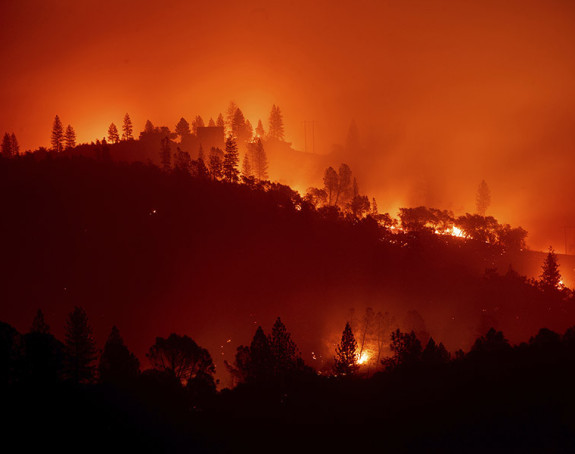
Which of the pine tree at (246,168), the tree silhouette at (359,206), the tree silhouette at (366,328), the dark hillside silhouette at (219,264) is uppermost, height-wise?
the pine tree at (246,168)

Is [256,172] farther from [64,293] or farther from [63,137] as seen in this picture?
[64,293]

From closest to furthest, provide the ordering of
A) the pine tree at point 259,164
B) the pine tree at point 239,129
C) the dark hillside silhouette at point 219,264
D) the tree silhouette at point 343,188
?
the dark hillside silhouette at point 219,264 → the tree silhouette at point 343,188 → the pine tree at point 259,164 → the pine tree at point 239,129

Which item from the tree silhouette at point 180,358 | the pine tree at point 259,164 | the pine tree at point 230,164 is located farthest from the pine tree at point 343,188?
the tree silhouette at point 180,358

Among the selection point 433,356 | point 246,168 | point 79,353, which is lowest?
point 433,356

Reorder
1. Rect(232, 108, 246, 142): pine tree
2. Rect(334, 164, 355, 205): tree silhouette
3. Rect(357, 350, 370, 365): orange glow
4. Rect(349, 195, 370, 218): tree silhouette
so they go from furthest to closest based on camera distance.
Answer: Rect(232, 108, 246, 142): pine tree → Rect(334, 164, 355, 205): tree silhouette → Rect(349, 195, 370, 218): tree silhouette → Rect(357, 350, 370, 365): orange glow

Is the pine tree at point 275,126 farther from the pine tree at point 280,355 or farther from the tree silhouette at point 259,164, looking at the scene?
the pine tree at point 280,355

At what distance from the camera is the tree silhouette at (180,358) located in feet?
179

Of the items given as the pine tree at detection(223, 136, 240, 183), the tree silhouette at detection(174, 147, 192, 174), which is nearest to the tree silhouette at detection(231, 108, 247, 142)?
the tree silhouette at detection(174, 147, 192, 174)

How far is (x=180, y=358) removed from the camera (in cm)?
5469

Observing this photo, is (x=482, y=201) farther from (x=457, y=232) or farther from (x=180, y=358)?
(x=180, y=358)

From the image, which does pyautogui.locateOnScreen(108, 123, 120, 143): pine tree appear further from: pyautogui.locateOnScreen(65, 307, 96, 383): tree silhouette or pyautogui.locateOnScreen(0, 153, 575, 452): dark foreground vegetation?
pyautogui.locateOnScreen(65, 307, 96, 383): tree silhouette

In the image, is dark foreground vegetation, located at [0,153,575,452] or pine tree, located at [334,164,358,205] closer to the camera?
dark foreground vegetation, located at [0,153,575,452]

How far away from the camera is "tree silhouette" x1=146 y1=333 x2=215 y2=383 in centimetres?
5444

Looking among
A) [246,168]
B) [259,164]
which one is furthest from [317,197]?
Answer: [246,168]
